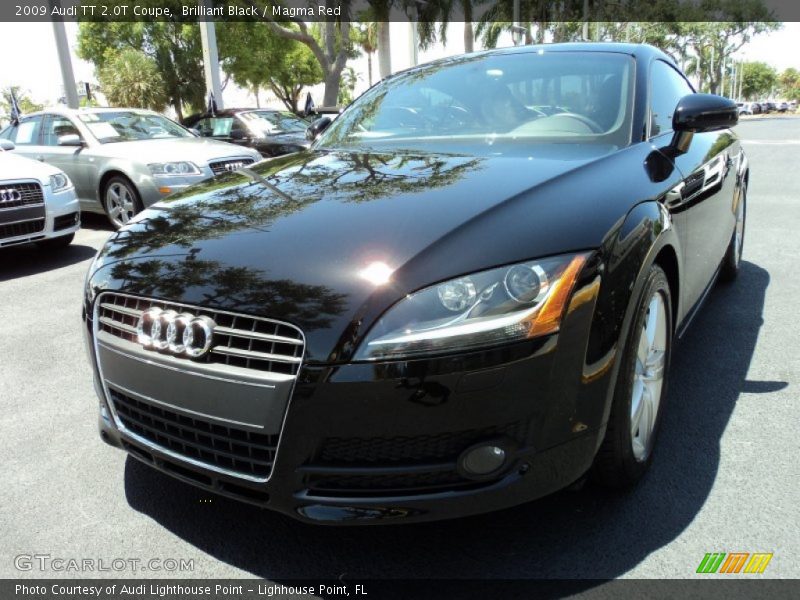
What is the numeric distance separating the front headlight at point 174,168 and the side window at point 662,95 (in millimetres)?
5461

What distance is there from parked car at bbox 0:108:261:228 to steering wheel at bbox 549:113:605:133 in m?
5.19

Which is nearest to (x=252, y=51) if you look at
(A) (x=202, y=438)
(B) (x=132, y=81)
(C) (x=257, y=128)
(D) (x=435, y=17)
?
(B) (x=132, y=81)

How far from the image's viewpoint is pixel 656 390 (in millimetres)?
2434

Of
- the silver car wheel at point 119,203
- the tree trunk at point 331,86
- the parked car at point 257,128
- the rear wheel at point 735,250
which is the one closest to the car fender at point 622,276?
the rear wheel at point 735,250

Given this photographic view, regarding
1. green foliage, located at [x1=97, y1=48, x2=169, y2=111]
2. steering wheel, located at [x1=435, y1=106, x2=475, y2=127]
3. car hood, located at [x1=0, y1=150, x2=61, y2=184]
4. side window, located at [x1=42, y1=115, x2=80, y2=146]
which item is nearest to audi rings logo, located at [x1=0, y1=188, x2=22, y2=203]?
car hood, located at [x1=0, y1=150, x2=61, y2=184]

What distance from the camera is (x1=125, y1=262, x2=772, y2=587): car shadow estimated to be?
2002 millimetres

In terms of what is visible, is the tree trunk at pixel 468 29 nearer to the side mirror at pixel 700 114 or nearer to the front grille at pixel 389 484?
the side mirror at pixel 700 114

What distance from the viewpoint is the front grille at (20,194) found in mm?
6074

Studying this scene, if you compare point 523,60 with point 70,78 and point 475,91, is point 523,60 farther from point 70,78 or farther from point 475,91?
point 70,78

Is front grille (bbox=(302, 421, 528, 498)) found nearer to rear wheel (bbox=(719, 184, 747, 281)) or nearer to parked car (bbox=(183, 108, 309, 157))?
rear wheel (bbox=(719, 184, 747, 281))

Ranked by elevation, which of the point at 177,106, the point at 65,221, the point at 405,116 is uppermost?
the point at 405,116

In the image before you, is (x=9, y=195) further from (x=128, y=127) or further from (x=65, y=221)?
(x=128, y=127)

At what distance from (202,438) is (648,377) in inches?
58.4

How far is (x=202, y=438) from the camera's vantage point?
1930mm
